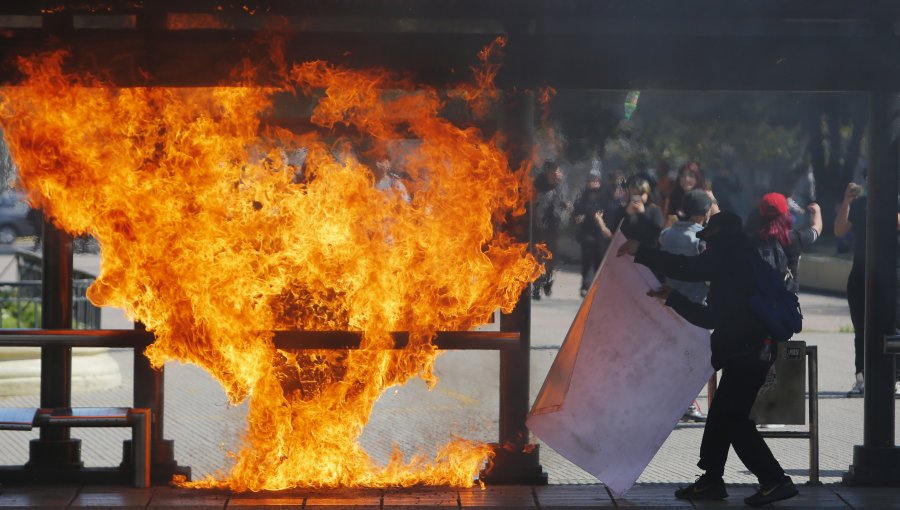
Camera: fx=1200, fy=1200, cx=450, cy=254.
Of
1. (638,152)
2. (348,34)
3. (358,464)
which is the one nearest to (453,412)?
(358,464)

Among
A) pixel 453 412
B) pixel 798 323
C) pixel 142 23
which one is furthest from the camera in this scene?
pixel 453 412

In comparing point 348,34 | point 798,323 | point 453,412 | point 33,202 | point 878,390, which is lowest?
point 453,412

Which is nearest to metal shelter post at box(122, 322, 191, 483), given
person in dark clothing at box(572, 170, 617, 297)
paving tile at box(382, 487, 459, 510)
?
paving tile at box(382, 487, 459, 510)

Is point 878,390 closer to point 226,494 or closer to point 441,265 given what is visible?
point 441,265

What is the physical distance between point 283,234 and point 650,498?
242 cm

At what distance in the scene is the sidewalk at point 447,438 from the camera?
6227mm

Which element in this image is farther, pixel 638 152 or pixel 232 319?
pixel 638 152

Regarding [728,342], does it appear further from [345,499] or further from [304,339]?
[304,339]

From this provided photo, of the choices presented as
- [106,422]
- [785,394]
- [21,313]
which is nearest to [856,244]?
[785,394]

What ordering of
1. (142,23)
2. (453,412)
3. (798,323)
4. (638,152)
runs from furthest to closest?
(638,152) < (453,412) < (142,23) < (798,323)

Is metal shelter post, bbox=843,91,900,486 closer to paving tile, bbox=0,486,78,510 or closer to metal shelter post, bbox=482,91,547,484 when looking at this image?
metal shelter post, bbox=482,91,547,484

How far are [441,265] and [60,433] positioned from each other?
7.66 feet

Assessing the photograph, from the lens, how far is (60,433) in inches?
264

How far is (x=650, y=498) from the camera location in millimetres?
6305
